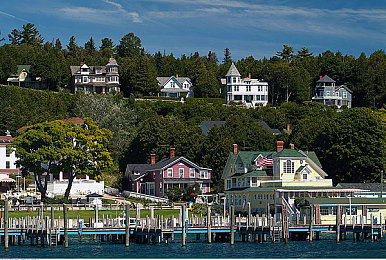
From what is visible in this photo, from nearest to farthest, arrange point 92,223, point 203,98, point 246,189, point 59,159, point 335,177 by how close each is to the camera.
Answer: point 92,223, point 246,189, point 59,159, point 335,177, point 203,98

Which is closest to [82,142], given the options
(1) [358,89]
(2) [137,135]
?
(2) [137,135]

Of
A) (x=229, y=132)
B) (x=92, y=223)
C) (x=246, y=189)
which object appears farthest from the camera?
(x=229, y=132)

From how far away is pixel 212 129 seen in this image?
4702 inches

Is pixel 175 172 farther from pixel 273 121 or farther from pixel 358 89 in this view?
pixel 358 89

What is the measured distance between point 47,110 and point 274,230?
260 ft

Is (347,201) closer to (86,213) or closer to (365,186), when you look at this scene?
(365,186)

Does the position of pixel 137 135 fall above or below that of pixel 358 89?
below

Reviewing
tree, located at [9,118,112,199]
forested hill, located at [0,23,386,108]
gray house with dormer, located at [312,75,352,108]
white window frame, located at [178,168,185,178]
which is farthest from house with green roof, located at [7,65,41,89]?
tree, located at [9,118,112,199]

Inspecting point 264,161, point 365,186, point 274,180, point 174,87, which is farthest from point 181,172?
point 174,87

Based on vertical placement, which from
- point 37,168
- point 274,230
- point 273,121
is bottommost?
point 274,230

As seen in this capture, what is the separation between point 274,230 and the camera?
71812 mm

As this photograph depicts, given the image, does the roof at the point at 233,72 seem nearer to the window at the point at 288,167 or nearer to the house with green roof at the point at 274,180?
the house with green roof at the point at 274,180

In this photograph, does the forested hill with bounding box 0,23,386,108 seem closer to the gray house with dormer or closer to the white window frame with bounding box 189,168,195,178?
the gray house with dormer

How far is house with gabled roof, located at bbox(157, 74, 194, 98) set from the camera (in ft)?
583
